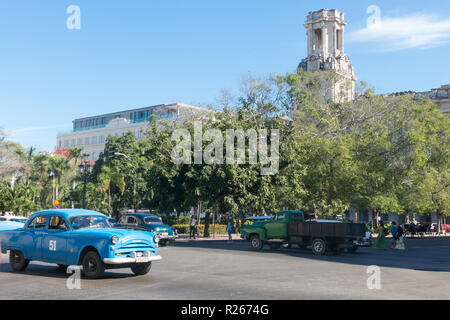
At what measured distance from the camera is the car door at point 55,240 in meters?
13.2

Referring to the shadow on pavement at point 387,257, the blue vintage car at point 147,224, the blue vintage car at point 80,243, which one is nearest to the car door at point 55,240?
the blue vintage car at point 80,243

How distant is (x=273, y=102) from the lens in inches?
1923

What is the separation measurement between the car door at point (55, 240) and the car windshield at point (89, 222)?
0.80ft

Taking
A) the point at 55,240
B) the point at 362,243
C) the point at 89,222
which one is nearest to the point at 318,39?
the point at 362,243

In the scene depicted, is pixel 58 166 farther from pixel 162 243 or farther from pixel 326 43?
pixel 326 43

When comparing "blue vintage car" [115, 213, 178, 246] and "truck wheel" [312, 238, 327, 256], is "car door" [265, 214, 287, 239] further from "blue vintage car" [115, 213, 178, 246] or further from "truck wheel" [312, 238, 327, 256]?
"blue vintage car" [115, 213, 178, 246]

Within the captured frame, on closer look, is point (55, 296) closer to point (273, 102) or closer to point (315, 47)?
point (273, 102)

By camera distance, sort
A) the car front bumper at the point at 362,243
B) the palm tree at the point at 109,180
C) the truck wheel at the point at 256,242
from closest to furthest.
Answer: the car front bumper at the point at 362,243, the truck wheel at the point at 256,242, the palm tree at the point at 109,180

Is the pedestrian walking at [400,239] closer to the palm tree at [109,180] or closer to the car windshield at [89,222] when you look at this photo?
the car windshield at [89,222]

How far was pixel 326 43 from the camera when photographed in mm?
89188

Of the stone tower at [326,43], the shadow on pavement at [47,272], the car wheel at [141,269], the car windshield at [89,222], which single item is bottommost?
the shadow on pavement at [47,272]

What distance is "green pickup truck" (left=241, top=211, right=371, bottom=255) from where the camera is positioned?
23.8m

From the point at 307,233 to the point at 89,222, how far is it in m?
13.6
